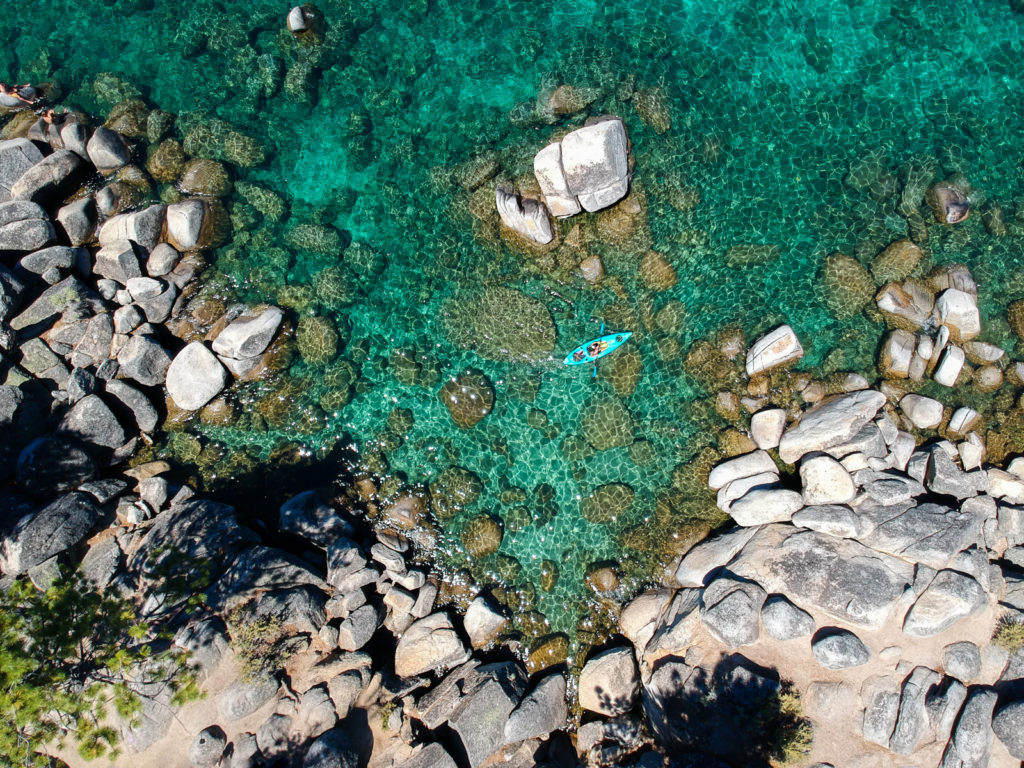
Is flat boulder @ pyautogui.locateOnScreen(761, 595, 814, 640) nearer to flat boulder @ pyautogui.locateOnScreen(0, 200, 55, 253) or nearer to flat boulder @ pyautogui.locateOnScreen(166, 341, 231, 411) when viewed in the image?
flat boulder @ pyautogui.locateOnScreen(166, 341, 231, 411)

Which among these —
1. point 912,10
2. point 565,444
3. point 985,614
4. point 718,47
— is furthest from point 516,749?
point 912,10

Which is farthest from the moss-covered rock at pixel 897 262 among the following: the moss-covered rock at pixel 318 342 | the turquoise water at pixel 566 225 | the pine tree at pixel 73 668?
the pine tree at pixel 73 668

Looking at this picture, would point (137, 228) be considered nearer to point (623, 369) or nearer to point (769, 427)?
point (623, 369)

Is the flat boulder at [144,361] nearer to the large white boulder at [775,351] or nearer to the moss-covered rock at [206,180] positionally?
the moss-covered rock at [206,180]

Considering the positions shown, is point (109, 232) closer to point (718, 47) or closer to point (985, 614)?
point (718, 47)

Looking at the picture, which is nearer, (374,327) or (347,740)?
(347,740)
